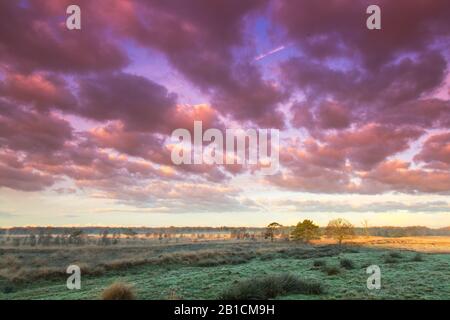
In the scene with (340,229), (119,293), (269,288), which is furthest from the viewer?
(340,229)

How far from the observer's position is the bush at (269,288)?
56.6 ft

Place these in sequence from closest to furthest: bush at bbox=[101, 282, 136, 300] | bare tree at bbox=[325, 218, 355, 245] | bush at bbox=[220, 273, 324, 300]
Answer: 1. bush at bbox=[101, 282, 136, 300]
2. bush at bbox=[220, 273, 324, 300]
3. bare tree at bbox=[325, 218, 355, 245]

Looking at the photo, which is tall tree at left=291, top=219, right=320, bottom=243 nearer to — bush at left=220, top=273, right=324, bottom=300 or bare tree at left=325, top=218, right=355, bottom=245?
bare tree at left=325, top=218, right=355, bottom=245

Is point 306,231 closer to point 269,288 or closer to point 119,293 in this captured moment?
point 269,288

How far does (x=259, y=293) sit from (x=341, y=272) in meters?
11.1

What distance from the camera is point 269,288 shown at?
17953 mm

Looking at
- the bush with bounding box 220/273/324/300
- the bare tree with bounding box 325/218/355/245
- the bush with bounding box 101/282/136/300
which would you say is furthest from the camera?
the bare tree with bounding box 325/218/355/245

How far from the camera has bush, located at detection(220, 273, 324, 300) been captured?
56.6ft

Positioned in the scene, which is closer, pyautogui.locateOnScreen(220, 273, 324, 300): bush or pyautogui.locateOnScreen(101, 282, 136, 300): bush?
pyautogui.locateOnScreen(101, 282, 136, 300): bush

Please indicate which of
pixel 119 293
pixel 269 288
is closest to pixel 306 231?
pixel 269 288

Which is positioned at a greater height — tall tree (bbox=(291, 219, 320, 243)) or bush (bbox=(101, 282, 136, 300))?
bush (bbox=(101, 282, 136, 300))

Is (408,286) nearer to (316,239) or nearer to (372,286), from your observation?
(372,286)

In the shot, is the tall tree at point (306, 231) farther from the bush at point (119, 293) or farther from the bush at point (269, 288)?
the bush at point (119, 293)

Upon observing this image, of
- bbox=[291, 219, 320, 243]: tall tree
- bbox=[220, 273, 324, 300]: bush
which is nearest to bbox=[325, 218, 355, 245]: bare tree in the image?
bbox=[291, 219, 320, 243]: tall tree
